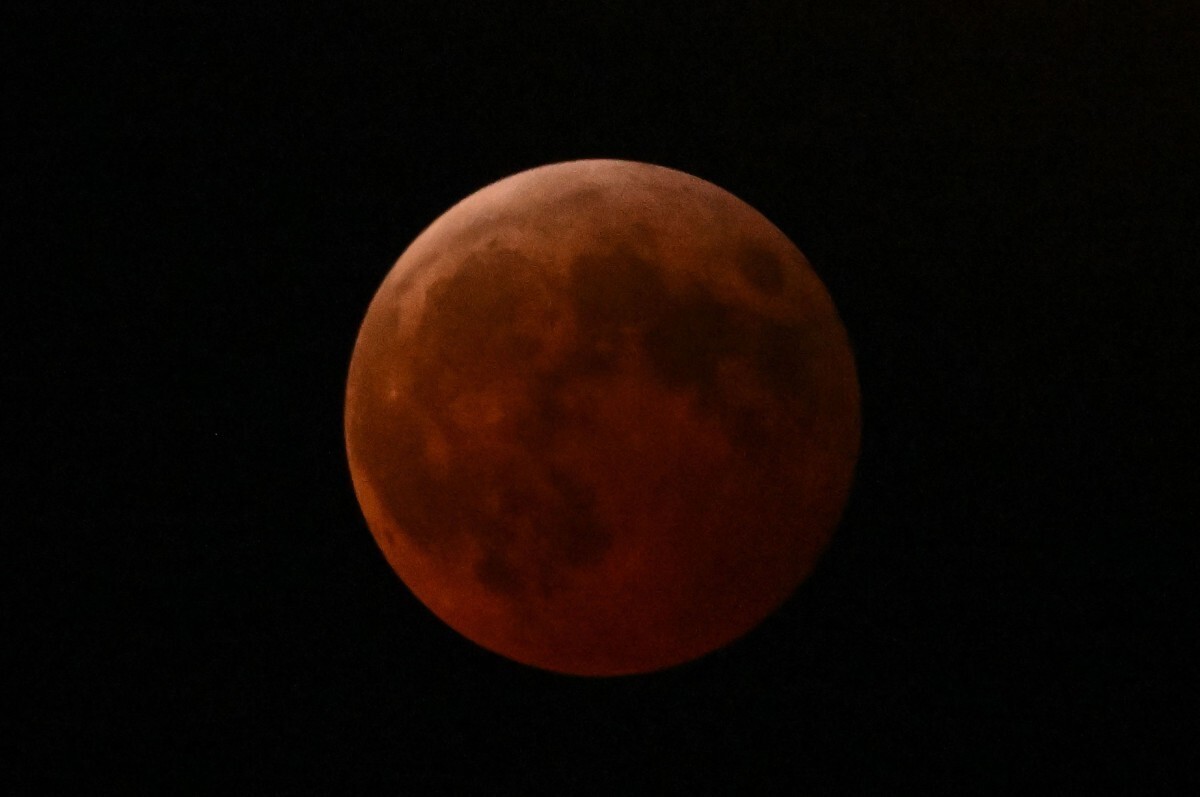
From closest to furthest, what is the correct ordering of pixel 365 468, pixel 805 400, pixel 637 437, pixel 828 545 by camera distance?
pixel 637 437, pixel 805 400, pixel 365 468, pixel 828 545

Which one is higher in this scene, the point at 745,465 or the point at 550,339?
the point at 550,339

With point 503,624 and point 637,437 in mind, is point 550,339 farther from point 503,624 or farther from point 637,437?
point 503,624

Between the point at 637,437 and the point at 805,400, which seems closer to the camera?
the point at 637,437

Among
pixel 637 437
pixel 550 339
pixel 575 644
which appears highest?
pixel 550 339

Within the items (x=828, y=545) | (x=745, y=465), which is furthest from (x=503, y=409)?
(x=828, y=545)

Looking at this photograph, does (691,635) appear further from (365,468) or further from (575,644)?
(365,468)

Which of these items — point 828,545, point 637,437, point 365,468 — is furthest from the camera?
point 828,545

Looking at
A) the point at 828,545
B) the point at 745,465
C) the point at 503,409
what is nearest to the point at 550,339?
the point at 503,409
